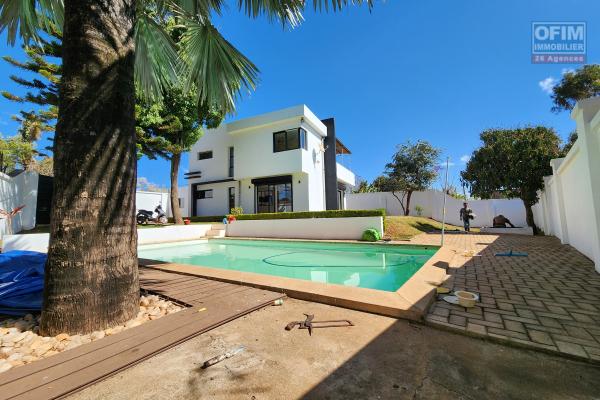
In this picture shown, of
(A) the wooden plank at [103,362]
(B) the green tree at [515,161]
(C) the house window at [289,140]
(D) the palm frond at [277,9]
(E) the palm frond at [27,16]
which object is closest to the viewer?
(A) the wooden plank at [103,362]

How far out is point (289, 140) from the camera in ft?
50.5

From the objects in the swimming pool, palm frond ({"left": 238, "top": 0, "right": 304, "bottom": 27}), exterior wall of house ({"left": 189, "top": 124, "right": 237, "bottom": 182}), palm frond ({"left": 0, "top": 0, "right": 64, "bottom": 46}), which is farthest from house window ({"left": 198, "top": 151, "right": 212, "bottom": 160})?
palm frond ({"left": 238, "top": 0, "right": 304, "bottom": 27})

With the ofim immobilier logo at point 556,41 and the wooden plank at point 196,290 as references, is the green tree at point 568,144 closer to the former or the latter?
the ofim immobilier logo at point 556,41

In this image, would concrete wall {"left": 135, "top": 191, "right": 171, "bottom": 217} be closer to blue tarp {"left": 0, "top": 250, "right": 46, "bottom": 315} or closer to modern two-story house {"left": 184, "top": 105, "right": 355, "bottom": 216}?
modern two-story house {"left": 184, "top": 105, "right": 355, "bottom": 216}

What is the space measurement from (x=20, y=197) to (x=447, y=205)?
25684mm

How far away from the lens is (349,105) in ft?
64.8

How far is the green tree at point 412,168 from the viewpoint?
20281 millimetres

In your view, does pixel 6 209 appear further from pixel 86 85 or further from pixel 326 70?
pixel 326 70

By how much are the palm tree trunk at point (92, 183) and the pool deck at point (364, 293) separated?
5.67 feet

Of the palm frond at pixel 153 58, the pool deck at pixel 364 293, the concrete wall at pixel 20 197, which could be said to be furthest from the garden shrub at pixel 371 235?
the concrete wall at pixel 20 197

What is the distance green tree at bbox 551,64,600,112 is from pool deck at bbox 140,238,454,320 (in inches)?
909

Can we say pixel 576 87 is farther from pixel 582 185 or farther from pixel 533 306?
pixel 533 306

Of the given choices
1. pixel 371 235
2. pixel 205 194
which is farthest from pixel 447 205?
pixel 205 194

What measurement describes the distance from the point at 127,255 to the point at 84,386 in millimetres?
1320
